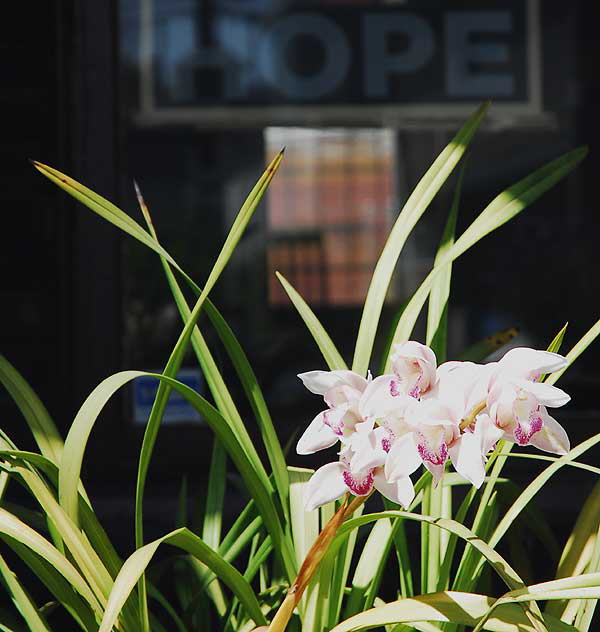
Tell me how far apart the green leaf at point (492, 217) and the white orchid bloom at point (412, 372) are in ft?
1.15

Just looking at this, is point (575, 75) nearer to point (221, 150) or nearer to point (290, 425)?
point (221, 150)

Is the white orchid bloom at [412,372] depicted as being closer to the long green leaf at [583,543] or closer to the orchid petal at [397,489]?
the orchid petal at [397,489]

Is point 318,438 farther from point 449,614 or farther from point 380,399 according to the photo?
point 449,614

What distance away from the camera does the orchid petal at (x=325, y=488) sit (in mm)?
889

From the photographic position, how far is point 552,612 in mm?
1174

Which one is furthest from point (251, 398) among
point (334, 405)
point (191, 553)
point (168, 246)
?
point (168, 246)

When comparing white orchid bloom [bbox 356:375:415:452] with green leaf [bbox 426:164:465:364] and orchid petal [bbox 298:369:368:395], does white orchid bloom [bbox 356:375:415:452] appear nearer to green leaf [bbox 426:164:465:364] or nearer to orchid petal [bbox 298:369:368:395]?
orchid petal [bbox 298:369:368:395]

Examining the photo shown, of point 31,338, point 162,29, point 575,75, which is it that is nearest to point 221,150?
point 162,29

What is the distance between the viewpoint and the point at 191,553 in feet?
3.51

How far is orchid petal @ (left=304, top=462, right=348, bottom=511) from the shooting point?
89cm

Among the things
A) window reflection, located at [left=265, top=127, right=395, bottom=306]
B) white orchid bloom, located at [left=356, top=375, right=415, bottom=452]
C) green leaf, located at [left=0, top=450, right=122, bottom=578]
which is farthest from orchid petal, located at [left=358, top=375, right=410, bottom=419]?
window reflection, located at [left=265, top=127, right=395, bottom=306]

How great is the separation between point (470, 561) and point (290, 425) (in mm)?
1013

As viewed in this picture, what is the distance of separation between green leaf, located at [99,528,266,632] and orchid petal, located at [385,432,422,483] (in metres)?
0.27

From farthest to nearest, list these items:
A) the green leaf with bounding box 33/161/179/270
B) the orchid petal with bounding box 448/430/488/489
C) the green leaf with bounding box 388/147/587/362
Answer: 1. the green leaf with bounding box 388/147/587/362
2. the green leaf with bounding box 33/161/179/270
3. the orchid petal with bounding box 448/430/488/489
